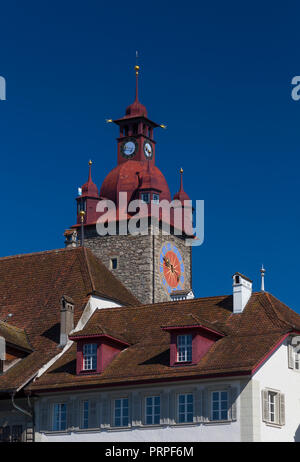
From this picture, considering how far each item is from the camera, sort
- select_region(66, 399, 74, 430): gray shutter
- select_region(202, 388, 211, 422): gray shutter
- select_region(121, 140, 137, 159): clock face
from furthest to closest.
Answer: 1. select_region(121, 140, 137, 159): clock face
2. select_region(66, 399, 74, 430): gray shutter
3. select_region(202, 388, 211, 422): gray shutter

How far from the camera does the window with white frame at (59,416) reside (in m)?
48.4

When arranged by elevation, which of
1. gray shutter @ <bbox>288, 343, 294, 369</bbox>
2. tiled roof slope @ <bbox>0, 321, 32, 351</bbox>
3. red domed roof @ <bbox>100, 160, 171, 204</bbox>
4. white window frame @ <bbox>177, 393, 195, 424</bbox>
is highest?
red domed roof @ <bbox>100, 160, 171, 204</bbox>

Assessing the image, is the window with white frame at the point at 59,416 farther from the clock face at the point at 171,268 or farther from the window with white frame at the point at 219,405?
the clock face at the point at 171,268

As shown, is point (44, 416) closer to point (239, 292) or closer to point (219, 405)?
point (219, 405)

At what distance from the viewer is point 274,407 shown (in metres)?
46.5

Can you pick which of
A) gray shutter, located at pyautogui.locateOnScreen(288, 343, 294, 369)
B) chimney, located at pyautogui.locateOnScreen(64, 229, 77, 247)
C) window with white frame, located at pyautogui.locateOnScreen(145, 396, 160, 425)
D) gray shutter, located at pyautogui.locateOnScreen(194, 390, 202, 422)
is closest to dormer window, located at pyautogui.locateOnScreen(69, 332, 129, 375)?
window with white frame, located at pyautogui.locateOnScreen(145, 396, 160, 425)

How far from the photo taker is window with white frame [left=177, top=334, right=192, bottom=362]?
4703cm

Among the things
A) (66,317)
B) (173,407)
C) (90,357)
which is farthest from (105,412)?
(66,317)

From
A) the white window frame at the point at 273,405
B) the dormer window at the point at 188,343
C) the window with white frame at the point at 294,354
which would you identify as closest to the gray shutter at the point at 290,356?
the window with white frame at the point at 294,354

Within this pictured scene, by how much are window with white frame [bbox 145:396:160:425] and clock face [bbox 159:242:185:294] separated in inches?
1171

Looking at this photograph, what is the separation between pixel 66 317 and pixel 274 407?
32.8 ft

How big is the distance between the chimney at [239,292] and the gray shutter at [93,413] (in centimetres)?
681

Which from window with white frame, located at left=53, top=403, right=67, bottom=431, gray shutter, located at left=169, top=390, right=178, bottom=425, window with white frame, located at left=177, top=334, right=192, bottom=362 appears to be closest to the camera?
gray shutter, located at left=169, top=390, right=178, bottom=425

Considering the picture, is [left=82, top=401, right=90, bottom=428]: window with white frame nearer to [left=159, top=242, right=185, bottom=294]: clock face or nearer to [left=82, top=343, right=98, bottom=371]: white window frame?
[left=82, top=343, right=98, bottom=371]: white window frame
